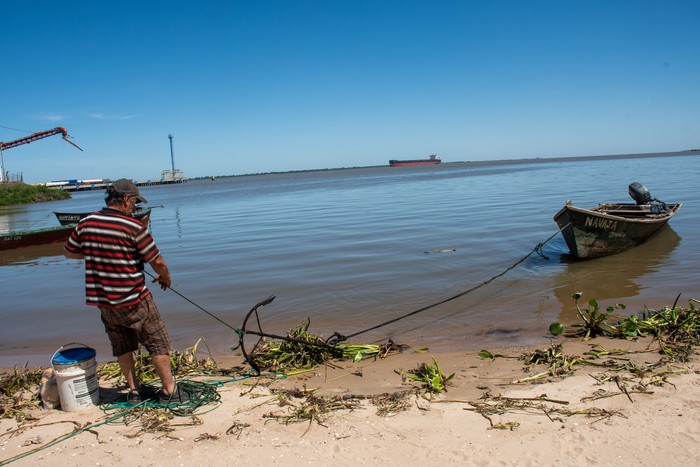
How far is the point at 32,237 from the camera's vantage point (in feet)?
60.2

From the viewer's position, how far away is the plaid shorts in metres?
4.13

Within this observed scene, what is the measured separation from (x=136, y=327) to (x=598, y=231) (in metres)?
10.5

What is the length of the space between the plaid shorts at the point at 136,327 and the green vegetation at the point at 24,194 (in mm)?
52933

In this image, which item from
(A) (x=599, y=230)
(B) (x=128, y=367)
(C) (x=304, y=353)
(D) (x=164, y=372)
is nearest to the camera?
(D) (x=164, y=372)

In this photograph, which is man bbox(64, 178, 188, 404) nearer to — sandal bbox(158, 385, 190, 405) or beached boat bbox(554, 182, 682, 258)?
sandal bbox(158, 385, 190, 405)

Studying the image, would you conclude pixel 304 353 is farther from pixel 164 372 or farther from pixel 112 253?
pixel 112 253

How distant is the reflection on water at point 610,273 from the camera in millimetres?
8727

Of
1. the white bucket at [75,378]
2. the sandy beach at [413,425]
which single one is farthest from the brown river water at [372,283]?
the sandy beach at [413,425]

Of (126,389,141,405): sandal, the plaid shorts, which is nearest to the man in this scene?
the plaid shorts

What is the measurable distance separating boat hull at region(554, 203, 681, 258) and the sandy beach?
6639mm

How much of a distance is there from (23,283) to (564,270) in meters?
13.2

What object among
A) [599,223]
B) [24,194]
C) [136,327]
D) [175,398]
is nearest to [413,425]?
[175,398]

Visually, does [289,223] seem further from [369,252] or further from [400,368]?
[400,368]

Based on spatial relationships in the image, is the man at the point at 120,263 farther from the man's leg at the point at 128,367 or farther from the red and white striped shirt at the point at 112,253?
the man's leg at the point at 128,367
